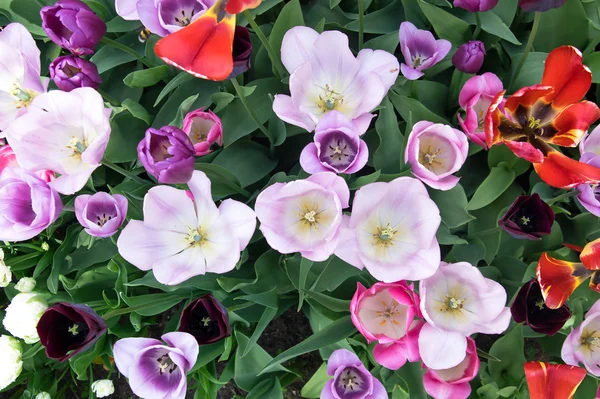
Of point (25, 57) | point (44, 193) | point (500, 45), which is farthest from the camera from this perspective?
point (500, 45)

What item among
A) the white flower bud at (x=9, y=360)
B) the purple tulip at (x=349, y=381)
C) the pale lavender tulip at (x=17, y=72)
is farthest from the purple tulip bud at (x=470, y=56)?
the white flower bud at (x=9, y=360)

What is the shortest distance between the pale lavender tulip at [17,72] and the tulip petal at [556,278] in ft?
3.62

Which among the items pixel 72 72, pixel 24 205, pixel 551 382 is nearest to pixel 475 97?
pixel 551 382

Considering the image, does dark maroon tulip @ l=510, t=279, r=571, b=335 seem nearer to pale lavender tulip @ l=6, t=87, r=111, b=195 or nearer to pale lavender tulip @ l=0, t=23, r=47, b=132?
pale lavender tulip @ l=6, t=87, r=111, b=195

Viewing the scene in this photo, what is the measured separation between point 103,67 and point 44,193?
476mm

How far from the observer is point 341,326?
1.13 meters

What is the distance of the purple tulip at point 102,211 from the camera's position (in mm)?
1042

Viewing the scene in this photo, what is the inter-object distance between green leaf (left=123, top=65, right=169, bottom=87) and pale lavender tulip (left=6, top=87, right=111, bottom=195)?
0.22 m

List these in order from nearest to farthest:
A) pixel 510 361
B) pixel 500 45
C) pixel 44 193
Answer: pixel 44 193 → pixel 510 361 → pixel 500 45

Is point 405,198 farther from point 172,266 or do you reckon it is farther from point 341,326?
point 172,266

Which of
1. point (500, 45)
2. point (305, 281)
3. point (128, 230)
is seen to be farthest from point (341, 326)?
point (500, 45)

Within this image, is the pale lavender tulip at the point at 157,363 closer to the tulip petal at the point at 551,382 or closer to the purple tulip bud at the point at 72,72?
the purple tulip bud at the point at 72,72

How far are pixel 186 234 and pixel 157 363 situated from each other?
28 cm

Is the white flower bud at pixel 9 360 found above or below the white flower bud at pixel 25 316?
below
